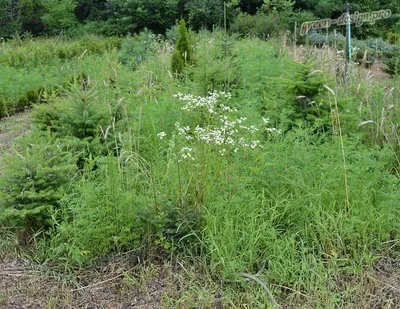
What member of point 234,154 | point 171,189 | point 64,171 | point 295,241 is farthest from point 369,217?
point 64,171

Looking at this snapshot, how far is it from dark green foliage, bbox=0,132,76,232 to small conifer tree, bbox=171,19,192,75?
3759mm

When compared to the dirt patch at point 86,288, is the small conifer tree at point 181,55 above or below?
above

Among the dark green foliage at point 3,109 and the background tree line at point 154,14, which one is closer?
the dark green foliage at point 3,109

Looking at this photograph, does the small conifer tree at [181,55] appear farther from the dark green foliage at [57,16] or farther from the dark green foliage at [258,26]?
the dark green foliage at [57,16]

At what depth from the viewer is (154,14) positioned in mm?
20188

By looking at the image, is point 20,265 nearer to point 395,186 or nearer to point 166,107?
point 166,107

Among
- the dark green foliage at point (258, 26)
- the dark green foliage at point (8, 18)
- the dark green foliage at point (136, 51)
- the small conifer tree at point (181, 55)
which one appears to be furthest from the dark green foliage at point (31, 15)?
the small conifer tree at point (181, 55)

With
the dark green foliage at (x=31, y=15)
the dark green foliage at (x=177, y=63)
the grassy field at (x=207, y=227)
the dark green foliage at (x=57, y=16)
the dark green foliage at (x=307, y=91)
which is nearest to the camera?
the grassy field at (x=207, y=227)

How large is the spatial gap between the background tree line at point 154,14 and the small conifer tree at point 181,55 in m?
9.16

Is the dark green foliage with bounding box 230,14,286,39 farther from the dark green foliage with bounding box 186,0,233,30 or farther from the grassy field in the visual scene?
the grassy field

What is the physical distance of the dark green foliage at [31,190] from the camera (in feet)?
10.9

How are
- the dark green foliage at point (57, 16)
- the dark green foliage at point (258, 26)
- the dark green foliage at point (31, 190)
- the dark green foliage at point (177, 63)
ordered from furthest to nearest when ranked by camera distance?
the dark green foliage at point (57, 16) < the dark green foliage at point (258, 26) < the dark green foliage at point (177, 63) < the dark green foliage at point (31, 190)

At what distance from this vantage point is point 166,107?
15.4ft

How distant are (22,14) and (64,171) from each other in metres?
20.6
